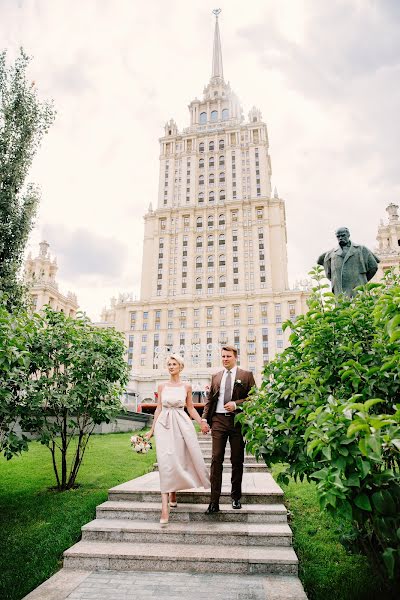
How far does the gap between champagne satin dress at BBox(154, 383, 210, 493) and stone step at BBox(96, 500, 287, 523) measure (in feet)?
1.09

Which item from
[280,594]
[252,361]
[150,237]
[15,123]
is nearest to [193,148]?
[150,237]

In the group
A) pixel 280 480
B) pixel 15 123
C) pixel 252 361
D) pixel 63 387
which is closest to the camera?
pixel 280 480

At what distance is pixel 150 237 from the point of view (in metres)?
77.2

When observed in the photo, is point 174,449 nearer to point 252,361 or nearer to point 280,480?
point 280,480

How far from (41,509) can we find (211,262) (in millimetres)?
67307

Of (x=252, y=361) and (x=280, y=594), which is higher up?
(x=252, y=361)

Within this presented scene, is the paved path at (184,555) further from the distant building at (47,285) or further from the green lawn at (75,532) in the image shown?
the distant building at (47,285)

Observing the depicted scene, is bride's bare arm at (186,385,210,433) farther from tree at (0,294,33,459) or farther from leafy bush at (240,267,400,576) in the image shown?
tree at (0,294,33,459)

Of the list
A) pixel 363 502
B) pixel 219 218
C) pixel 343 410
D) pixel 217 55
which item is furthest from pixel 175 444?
pixel 217 55

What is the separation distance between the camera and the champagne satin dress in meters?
4.84

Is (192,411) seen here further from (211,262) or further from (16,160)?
(211,262)

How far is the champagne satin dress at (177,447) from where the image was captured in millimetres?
4840

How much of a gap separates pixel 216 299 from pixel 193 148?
3628cm

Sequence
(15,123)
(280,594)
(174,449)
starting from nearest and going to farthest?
(280,594)
(174,449)
(15,123)
